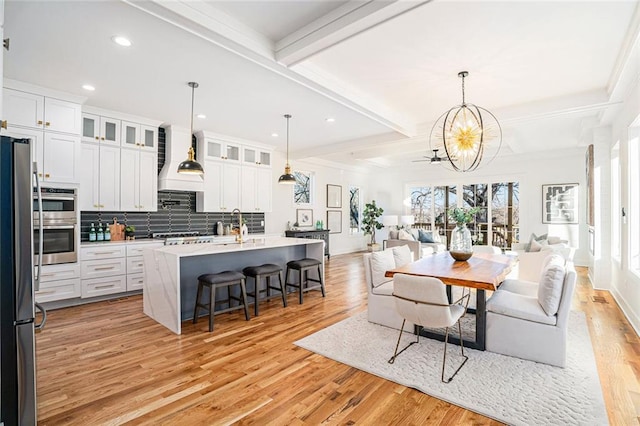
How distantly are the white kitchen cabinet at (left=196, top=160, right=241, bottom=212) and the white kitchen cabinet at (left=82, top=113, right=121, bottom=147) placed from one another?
1.46m

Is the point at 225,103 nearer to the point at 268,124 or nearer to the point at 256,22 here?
the point at 268,124

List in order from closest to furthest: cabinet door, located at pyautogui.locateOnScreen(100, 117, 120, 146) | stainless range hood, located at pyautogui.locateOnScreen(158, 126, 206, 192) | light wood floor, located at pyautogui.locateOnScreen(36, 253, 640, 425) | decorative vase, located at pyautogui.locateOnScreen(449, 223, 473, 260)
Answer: light wood floor, located at pyautogui.locateOnScreen(36, 253, 640, 425), decorative vase, located at pyautogui.locateOnScreen(449, 223, 473, 260), cabinet door, located at pyautogui.locateOnScreen(100, 117, 120, 146), stainless range hood, located at pyautogui.locateOnScreen(158, 126, 206, 192)

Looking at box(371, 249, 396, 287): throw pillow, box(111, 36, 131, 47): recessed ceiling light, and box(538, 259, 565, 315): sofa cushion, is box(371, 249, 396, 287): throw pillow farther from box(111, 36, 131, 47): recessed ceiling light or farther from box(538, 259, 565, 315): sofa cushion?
box(111, 36, 131, 47): recessed ceiling light

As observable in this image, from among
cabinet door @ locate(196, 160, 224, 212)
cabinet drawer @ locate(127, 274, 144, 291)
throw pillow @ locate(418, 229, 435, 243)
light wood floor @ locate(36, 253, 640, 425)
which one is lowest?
light wood floor @ locate(36, 253, 640, 425)

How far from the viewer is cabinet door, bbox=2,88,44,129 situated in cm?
373

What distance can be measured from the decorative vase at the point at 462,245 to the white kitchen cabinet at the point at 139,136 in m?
4.73

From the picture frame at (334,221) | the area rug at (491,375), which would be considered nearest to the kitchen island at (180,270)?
the area rug at (491,375)

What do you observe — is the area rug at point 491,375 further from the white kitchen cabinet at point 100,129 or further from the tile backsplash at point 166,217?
the white kitchen cabinet at point 100,129

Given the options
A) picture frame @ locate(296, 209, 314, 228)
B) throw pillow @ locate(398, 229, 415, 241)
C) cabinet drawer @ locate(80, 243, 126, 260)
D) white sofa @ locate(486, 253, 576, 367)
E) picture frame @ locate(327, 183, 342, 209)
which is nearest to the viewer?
white sofa @ locate(486, 253, 576, 367)

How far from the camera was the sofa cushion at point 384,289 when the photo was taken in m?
3.53

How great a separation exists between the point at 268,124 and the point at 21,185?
12.7 feet

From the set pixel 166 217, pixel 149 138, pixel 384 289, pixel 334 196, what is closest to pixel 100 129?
pixel 149 138

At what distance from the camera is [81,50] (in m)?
2.98

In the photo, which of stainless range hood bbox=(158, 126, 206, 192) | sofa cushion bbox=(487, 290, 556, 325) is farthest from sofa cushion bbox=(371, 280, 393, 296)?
stainless range hood bbox=(158, 126, 206, 192)
